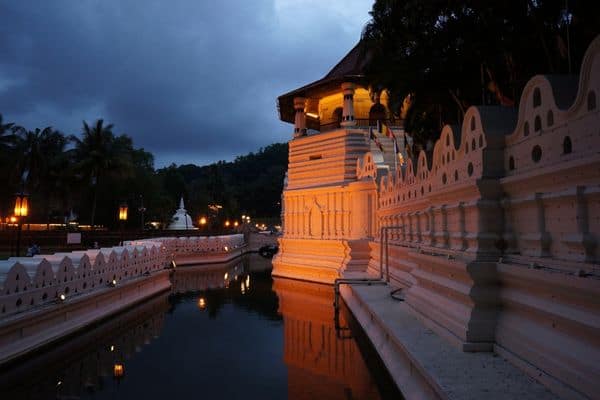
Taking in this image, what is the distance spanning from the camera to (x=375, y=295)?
37.4ft

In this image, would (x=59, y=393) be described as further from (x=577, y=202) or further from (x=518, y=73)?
(x=518, y=73)

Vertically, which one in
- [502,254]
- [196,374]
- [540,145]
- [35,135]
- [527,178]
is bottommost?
[196,374]

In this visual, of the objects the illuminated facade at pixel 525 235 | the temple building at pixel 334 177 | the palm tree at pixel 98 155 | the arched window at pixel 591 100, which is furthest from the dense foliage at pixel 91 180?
the arched window at pixel 591 100

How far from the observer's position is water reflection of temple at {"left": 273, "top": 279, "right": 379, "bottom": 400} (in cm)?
737

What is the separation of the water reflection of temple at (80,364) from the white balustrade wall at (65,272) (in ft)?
3.17

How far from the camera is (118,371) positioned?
839 cm

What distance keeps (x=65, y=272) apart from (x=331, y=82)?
643 inches

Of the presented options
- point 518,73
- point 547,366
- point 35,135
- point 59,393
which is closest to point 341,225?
point 518,73

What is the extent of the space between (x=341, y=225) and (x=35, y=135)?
30262 mm

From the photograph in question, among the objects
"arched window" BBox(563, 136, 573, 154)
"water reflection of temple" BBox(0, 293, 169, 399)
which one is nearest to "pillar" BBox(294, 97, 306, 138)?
"water reflection of temple" BBox(0, 293, 169, 399)

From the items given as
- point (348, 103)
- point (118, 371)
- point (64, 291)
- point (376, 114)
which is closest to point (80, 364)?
point (118, 371)

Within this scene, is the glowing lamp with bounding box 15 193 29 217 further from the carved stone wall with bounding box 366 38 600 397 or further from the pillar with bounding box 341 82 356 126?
the pillar with bounding box 341 82 356 126

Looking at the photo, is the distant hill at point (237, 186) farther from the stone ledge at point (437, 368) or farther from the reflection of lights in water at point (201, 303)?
the stone ledge at point (437, 368)

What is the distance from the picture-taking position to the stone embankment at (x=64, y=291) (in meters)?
8.24
